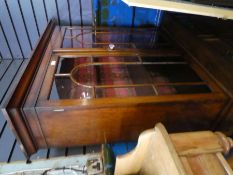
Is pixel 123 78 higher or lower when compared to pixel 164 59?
lower

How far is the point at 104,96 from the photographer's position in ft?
2.68

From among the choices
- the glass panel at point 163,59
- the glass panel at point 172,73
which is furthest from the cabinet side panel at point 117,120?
the glass panel at point 163,59

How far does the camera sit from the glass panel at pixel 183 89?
87cm

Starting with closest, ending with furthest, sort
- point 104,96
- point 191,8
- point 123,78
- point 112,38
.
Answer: point 191,8
point 104,96
point 123,78
point 112,38

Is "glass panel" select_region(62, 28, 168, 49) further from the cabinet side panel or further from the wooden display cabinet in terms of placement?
the cabinet side panel

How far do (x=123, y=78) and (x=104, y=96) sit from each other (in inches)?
7.5

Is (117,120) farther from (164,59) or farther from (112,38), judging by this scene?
(112,38)

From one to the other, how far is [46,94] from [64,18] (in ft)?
3.17

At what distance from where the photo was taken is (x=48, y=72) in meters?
0.90

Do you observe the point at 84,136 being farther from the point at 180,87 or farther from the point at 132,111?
the point at 180,87

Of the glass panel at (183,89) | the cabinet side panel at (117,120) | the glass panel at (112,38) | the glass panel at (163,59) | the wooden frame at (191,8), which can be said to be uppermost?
the glass panel at (112,38)

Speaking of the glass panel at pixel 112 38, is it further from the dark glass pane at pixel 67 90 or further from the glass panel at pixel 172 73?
the dark glass pane at pixel 67 90

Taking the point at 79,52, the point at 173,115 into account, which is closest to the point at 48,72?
the point at 79,52

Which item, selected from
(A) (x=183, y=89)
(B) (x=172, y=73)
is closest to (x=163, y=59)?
(B) (x=172, y=73)
